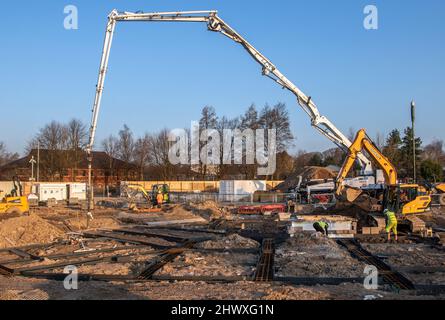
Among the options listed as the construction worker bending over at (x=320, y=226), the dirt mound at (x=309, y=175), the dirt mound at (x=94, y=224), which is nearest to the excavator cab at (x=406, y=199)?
the construction worker bending over at (x=320, y=226)

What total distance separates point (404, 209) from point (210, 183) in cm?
4066

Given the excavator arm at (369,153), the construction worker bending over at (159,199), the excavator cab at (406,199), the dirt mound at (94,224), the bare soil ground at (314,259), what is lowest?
the dirt mound at (94,224)

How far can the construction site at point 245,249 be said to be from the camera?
384 inches

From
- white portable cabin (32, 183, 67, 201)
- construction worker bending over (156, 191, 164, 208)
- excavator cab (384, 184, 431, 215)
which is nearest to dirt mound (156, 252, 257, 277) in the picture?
excavator cab (384, 184, 431, 215)

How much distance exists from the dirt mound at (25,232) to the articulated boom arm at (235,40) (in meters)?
6.91

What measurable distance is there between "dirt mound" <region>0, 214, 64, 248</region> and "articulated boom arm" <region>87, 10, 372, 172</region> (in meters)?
6.91

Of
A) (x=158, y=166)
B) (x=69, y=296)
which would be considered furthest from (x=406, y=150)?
(x=69, y=296)

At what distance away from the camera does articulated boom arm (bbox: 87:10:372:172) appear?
25625mm

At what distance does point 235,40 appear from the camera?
28.6 meters

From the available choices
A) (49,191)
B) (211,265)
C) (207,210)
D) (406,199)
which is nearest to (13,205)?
(207,210)

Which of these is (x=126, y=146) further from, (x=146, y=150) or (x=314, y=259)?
(x=314, y=259)

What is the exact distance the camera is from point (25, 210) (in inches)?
1058

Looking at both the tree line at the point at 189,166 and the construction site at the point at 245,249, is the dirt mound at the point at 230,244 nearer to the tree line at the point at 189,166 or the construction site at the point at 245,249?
the construction site at the point at 245,249
